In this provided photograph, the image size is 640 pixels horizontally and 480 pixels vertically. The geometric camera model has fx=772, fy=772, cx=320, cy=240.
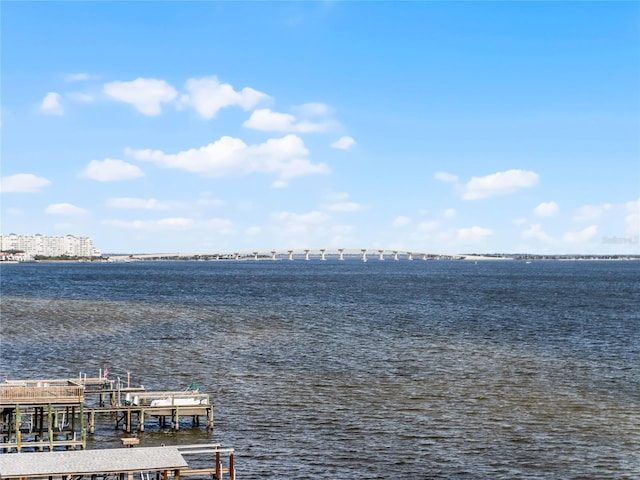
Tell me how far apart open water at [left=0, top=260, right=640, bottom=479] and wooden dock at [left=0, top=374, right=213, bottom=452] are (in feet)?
3.29

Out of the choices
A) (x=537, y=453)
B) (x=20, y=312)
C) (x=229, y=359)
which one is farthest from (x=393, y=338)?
(x=20, y=312)

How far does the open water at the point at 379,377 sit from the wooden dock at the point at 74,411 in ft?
3.29

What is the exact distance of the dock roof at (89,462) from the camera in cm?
2378

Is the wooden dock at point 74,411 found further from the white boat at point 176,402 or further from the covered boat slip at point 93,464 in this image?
the covered boat slip at point 93,464

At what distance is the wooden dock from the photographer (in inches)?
1280

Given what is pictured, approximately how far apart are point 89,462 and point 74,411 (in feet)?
33.3

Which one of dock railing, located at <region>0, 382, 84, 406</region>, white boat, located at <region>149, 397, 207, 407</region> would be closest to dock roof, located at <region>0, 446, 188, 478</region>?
dock railing, located at <region>0, 382, 84, 406</region>

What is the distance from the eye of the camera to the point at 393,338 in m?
73.6

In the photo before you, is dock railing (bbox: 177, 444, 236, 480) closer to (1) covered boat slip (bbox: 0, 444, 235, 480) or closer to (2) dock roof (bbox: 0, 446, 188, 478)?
(1) covered boat slip (bbox: 0, 444, 235, 480)

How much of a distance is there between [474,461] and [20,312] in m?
81.5

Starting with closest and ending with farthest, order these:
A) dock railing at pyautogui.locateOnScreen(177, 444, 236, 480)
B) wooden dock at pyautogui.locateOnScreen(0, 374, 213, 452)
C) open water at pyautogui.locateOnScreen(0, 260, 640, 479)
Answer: dock railing at pyautogui.locateOnScreen(177, 444, 236, 480) < wooden dock at pyautogui.locateOnScreen(0, 374, 213, 452) < open water at pyautogui.locateOnScreen(0, 260, 640, 479)

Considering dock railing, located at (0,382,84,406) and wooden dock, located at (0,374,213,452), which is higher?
dock railing, located at (0,382,84,406)

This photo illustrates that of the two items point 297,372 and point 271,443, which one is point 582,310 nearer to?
point 297,372

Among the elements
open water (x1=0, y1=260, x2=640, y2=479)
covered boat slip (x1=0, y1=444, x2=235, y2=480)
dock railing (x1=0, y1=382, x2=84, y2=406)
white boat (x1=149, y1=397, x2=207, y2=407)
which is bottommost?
open water (x1=0, y1=260, x2=640, y2=479)
